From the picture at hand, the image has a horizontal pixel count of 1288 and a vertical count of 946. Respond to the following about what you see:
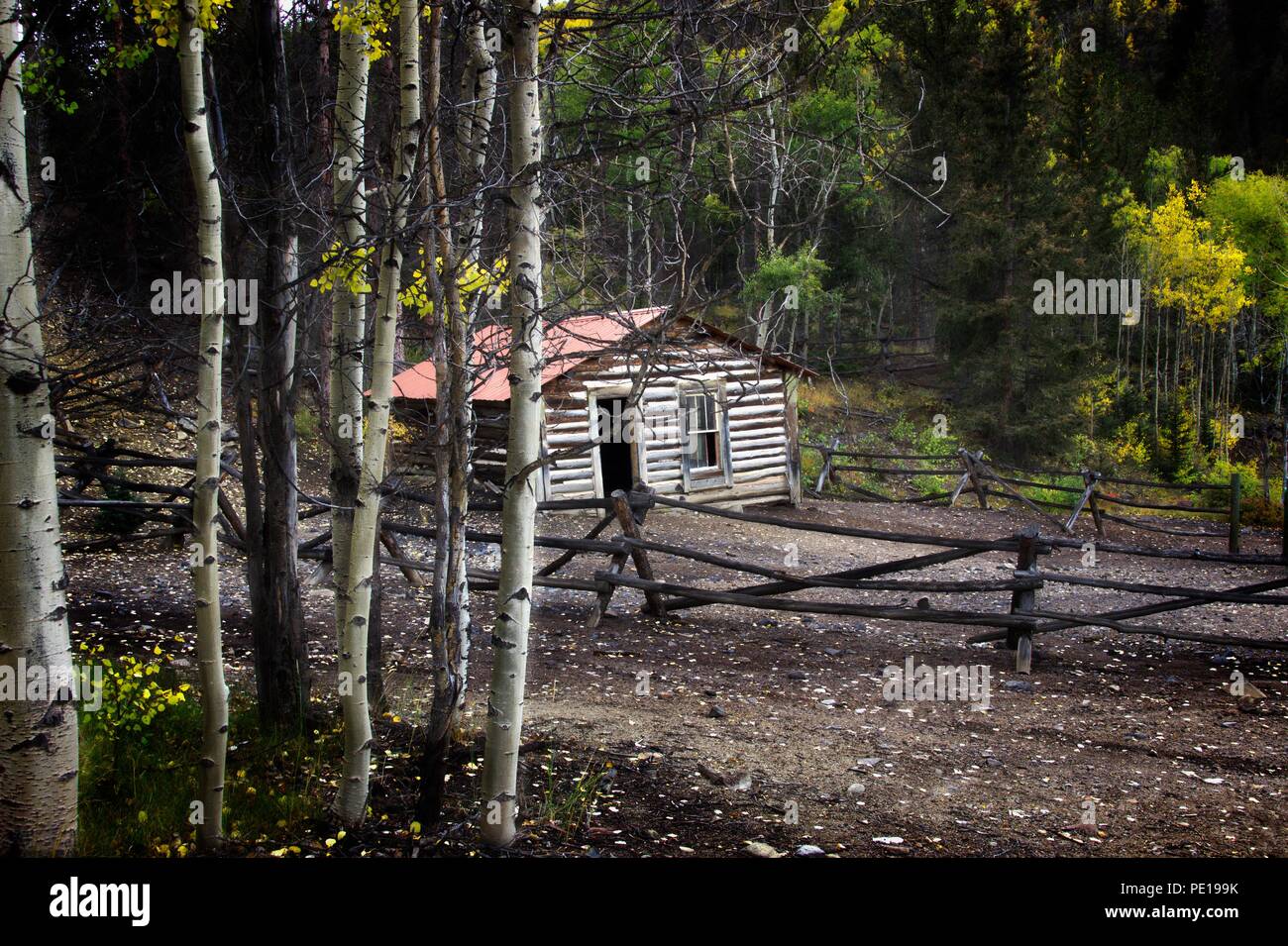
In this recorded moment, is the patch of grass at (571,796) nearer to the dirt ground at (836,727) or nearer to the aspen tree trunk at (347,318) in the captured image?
the dirt ground at (836,727)

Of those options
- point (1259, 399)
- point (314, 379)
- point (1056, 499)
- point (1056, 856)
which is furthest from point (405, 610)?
point (1259, 399)

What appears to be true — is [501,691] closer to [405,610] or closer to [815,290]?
[405,610]

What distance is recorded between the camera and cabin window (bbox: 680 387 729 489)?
19.0 metres

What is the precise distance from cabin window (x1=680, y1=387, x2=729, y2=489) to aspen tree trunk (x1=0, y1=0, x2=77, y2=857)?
50.5 ft

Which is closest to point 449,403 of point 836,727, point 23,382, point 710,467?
point 23,382

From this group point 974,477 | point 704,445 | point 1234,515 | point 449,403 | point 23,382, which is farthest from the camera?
point 974,477

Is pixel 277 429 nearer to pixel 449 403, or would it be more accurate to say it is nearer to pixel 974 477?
pixel 449 403

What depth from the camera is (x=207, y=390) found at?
4059 mm

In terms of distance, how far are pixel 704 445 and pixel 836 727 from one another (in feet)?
41.7

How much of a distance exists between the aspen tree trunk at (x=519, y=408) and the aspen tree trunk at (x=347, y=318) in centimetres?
87

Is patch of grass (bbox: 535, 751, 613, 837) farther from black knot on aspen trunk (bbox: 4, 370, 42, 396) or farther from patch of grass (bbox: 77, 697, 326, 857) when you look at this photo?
black knot on aspen trunk (bbox: 4, 370, 42, 396)

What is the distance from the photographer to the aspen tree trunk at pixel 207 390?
13.1 feet

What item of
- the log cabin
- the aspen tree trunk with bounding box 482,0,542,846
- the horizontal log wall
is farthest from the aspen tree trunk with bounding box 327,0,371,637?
the horizontal log wall

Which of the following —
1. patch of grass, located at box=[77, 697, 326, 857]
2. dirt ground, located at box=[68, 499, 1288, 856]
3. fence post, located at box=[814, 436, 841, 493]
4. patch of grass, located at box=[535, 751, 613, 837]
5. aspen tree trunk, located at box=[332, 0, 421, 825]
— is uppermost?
aspen tree trunk, located at box=[332, 0, 421, 825]
